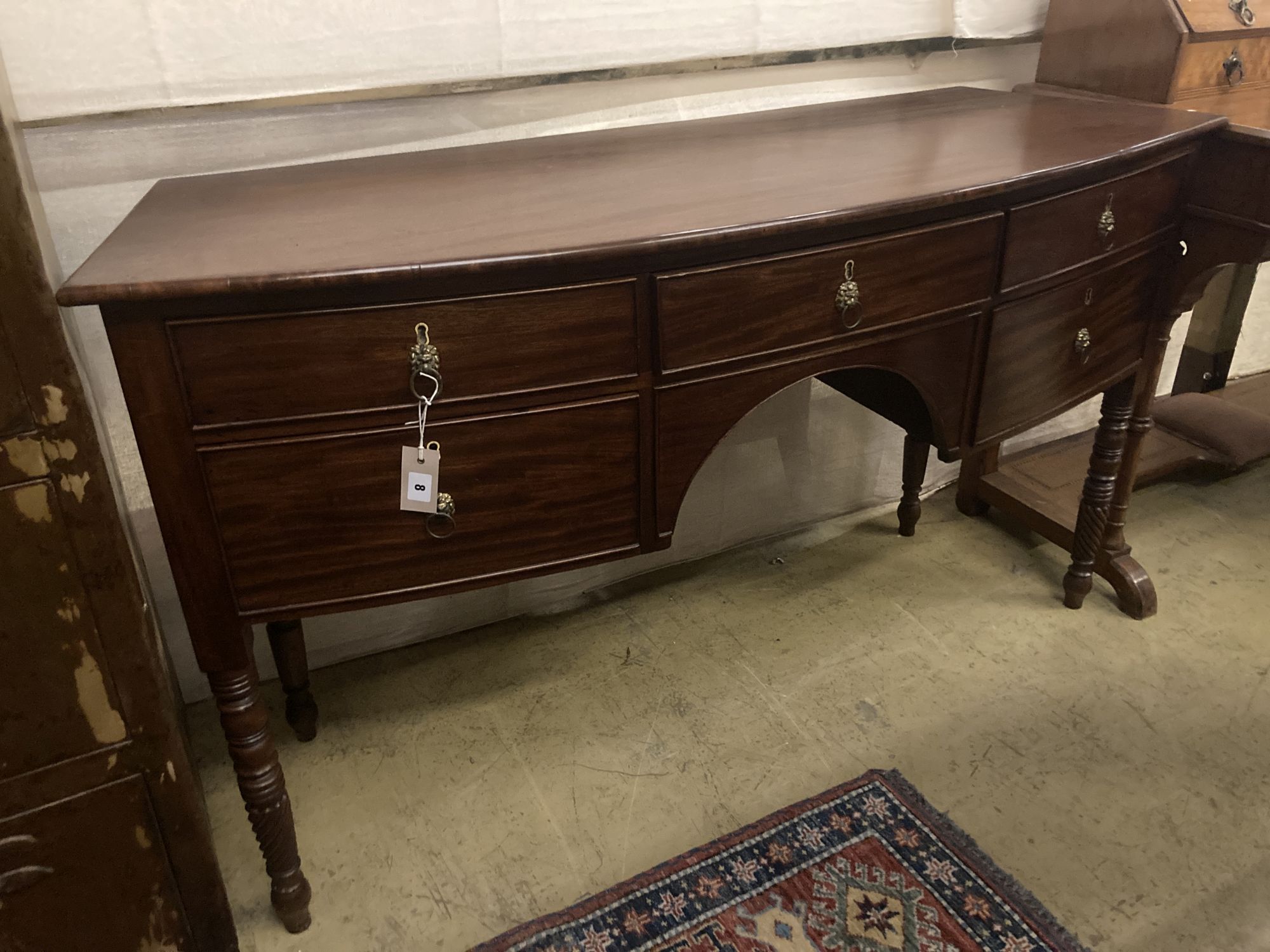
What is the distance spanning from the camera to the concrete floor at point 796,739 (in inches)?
53.7

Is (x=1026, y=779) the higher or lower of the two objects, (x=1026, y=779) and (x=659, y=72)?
the lower

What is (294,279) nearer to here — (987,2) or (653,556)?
(653,556)

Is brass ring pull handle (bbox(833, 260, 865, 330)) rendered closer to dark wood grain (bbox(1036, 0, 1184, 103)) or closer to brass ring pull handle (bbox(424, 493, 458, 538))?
brass ring pull handle (bbox(424, 493, 458, 538))

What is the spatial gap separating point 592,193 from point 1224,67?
1236mm

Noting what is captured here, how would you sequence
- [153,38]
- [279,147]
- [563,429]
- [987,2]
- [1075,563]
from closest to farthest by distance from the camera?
[563,429] → [153,38] → [279,147] → [987,2] → [1075,563]

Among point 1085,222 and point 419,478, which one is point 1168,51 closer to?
point 1085,222

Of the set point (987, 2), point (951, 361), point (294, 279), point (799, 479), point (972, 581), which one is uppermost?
point (987, 2)

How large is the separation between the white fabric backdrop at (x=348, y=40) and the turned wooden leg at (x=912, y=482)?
32.0 inches

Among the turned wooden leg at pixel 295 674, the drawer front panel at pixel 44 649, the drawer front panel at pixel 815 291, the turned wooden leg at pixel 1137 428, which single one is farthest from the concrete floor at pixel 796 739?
the drawer front panel at pixel 815 291

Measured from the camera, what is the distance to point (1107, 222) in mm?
1366

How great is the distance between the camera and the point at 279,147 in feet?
4.62

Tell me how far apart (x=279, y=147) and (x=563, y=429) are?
69cm

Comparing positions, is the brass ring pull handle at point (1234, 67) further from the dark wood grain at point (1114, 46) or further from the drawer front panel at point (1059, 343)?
the drawer front panel at point (1059, 343)

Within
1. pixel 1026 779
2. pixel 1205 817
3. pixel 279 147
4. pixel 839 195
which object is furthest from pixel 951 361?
pixel 279 147
